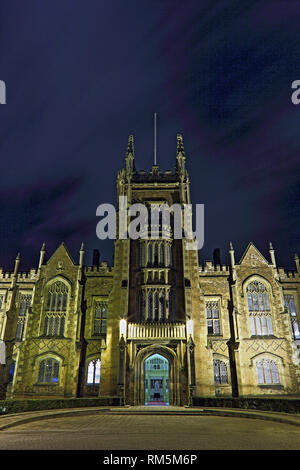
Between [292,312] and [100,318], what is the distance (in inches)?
820

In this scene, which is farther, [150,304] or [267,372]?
[267,372]

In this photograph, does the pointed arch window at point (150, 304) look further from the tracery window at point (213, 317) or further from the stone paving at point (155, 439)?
the stone paving at point (155, 439)

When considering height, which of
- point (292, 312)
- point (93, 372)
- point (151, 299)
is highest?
point (151, 299)

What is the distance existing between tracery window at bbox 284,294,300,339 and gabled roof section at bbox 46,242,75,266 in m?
24.3

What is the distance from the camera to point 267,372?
32.0 meters

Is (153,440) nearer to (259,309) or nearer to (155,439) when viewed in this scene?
(155,439)

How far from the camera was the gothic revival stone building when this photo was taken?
94.9 ft

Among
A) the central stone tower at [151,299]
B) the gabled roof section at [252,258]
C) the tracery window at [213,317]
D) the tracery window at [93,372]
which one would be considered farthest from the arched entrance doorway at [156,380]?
the gabled roof section at [252,258]

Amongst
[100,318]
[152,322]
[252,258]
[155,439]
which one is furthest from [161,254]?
[155,439]

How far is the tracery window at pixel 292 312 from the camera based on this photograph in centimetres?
3391

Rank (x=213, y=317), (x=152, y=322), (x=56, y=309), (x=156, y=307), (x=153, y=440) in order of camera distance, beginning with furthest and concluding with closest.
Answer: (x=56, y=309) → (x=213, y=317) → (x=156, y=307) → (x=152, y=322) → (x=153, y=440)

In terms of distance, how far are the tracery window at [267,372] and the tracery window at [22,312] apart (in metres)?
25.2

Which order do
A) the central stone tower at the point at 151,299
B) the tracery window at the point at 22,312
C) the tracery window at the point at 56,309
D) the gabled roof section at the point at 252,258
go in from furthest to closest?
the gabled roof section at the point at 252,258 → the tracery window at the point at 22,312 → the tracery window at the point at 56,309 → the central stone tower at the point at 151,299

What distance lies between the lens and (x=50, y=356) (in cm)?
3284
